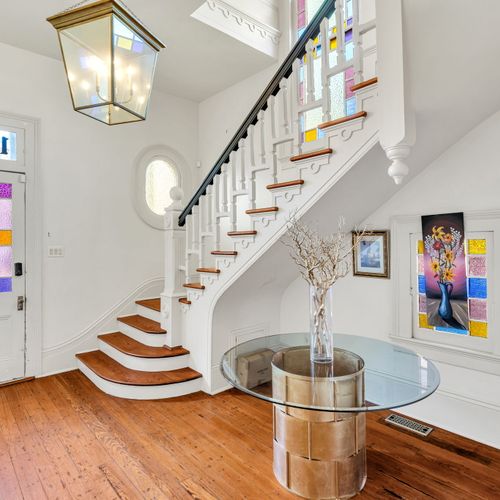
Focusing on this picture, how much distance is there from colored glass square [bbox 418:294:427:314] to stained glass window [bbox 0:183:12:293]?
3.75m

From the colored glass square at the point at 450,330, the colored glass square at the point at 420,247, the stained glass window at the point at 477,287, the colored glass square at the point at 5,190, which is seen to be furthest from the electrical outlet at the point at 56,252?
the stained glass window at the point at 477,287

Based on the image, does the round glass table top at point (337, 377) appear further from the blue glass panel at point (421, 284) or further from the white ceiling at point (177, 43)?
the white ceiling at point (177, 43)

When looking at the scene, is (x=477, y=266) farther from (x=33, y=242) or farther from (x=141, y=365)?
(x=33, y=242)

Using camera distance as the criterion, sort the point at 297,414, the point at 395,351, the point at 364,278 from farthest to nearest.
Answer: the point at 364,278 < the point at 395,351 < the point at 297,414

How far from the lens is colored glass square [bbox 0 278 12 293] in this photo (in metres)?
3.32

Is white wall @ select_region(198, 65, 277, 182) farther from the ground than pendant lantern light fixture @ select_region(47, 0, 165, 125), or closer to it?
farther from the ground

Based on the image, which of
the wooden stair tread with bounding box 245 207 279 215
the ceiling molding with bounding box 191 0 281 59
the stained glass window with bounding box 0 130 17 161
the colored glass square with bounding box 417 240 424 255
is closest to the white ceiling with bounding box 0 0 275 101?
the ceiling molding with bounding box 191 0 281 59

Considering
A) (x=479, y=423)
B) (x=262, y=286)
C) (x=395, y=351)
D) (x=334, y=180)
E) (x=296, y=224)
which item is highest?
(x=334, y=180)

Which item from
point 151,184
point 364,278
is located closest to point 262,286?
point 364,278

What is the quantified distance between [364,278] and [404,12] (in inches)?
79.0

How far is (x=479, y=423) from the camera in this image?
7.74 feet

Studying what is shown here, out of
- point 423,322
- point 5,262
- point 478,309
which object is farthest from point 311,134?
point 5,262

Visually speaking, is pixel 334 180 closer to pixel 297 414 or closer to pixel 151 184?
pixel 297 414

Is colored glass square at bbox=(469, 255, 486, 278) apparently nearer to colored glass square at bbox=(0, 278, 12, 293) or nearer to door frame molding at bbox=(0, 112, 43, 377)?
door frame molding at bbox=(0, 112, 43, 377)
